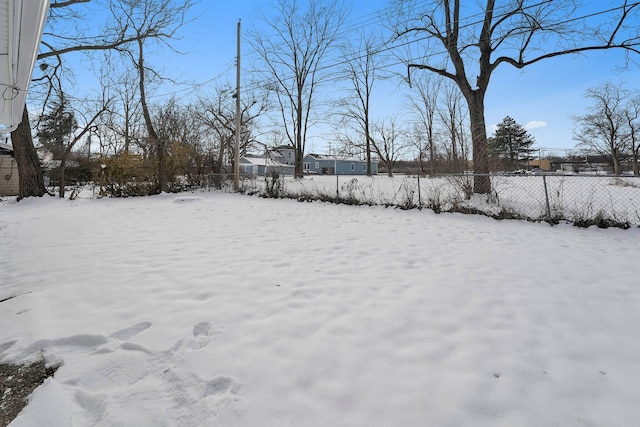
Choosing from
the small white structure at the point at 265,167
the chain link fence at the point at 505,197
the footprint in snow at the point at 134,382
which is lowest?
the footprint in snow at the point at 134,382

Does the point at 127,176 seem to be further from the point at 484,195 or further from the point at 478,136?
the point at 478,136

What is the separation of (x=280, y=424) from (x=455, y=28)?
40.6 feet

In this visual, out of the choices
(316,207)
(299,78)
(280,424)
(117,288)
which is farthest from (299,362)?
(299,78)

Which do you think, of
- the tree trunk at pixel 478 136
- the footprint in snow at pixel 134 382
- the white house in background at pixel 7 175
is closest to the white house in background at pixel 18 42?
the footprint in snow at pixel 134 382

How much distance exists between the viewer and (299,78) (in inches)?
1003

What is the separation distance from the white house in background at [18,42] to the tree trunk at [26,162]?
11.0 meters

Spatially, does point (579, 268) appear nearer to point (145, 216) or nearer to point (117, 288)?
point (117, 288)

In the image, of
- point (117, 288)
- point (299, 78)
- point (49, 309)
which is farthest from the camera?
point (299, 78)

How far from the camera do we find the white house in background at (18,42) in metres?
2.17

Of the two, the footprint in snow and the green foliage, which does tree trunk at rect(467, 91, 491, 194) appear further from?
the green foliage

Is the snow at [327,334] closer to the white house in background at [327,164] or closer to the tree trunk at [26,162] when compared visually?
the tree trunk at [26,162]

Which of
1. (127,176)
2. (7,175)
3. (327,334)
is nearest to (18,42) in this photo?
(327,334)

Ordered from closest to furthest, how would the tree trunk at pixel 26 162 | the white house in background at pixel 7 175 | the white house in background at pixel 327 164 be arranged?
1. the tree trunk at pixel 26 162
2. the white house in background at pixel 7 175
3. the white house in background at pixel 327 164

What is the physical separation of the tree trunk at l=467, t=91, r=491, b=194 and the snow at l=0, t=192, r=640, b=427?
5.04 m
